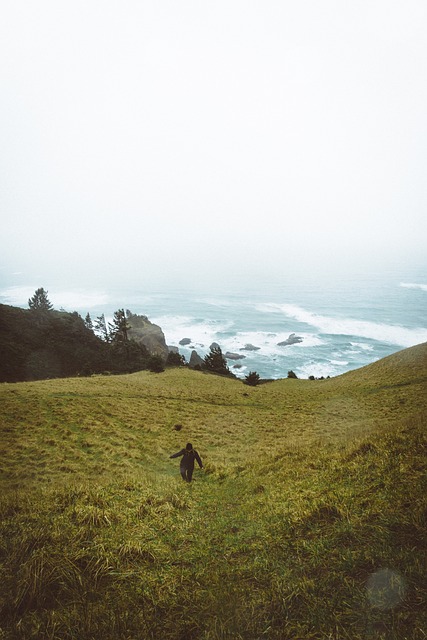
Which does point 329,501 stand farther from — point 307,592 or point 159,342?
point 159,342

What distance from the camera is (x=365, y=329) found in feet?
396

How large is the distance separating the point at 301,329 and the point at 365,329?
29370mm

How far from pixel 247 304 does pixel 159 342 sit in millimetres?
104723

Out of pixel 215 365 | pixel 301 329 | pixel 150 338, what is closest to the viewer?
pixel 215 365

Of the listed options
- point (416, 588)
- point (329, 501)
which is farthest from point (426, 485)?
point (416, 588)

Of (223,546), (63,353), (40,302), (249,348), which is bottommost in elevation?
(249,348)

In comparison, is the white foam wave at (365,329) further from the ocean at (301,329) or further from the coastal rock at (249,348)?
the coastal rock at (249,348)

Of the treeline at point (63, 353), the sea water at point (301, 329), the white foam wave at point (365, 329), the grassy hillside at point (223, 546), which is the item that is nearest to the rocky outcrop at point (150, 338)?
the sea water at point (301, 329)

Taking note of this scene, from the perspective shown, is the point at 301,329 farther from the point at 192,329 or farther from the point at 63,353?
the point at 63,353

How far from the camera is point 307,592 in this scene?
3564 mm

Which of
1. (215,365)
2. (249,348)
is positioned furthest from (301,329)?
(215,365)

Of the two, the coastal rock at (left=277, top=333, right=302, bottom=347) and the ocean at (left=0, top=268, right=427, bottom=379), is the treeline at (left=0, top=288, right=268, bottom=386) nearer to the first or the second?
the ocean at (left=0, top=268, right=427, bottom=379)

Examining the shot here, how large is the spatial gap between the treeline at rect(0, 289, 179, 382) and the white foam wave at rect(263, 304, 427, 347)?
93472 mm

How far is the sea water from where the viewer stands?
8569cm
